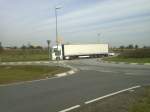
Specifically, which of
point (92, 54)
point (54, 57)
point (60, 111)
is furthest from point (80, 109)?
point (92, 54)

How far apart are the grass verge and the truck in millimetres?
54839

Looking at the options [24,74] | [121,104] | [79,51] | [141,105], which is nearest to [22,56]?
[79,51]

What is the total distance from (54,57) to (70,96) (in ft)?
188

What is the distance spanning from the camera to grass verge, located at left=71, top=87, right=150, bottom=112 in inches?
356

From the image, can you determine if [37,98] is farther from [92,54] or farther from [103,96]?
[92,54]

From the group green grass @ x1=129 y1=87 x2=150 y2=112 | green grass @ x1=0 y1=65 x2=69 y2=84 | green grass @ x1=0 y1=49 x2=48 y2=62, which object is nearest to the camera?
green grass @ x1=129 y1=87 x2=150 y2=112

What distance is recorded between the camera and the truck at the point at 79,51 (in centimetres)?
6906

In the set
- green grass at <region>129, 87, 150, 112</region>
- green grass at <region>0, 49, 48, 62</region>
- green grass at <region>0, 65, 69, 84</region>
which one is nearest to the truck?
green grass at <region>0, 49, 48, 62</region>

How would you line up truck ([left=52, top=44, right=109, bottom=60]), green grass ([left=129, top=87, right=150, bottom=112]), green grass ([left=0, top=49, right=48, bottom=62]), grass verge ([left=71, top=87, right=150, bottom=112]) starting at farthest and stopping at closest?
green grass ([left=0, top=49, right=48, bottom=62]) → truck ([left=52, top=44, right=109, bottom=60]) → grass verge ([left=71, top=87, right=150, bottom=112]) → green grass ([left=129, top=87, right=150, bottom=112])

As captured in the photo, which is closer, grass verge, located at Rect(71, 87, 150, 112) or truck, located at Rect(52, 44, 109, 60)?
grass verge, located at Rect(71, 87, 150, 112)

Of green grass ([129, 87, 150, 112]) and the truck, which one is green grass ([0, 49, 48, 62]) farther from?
green grass ([129, 87, 150, 112])

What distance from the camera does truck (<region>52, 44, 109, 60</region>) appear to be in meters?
69.1

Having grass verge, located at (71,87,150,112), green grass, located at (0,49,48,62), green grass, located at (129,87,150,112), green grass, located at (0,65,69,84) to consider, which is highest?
green grass, located at (129,87,150,112)

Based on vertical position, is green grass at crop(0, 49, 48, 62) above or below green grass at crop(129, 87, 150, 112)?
below
